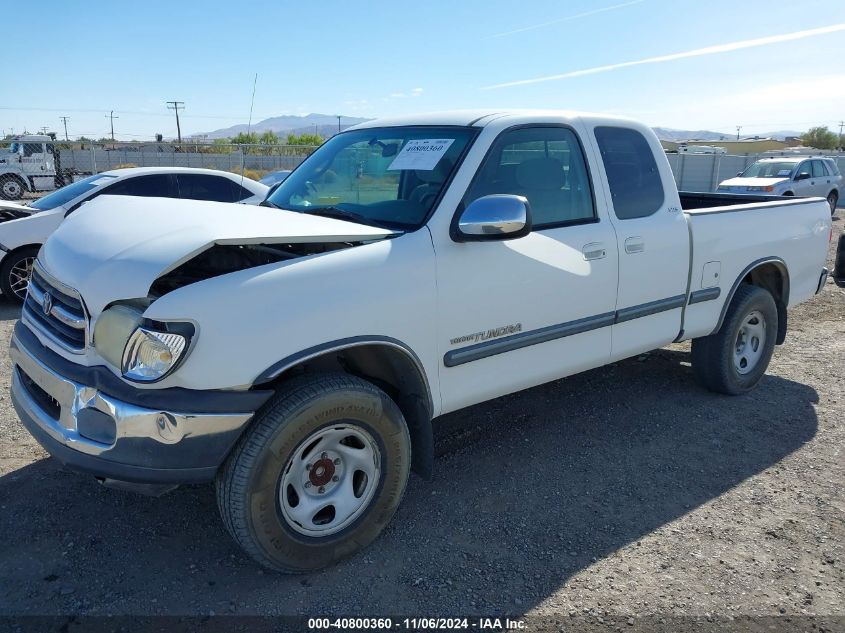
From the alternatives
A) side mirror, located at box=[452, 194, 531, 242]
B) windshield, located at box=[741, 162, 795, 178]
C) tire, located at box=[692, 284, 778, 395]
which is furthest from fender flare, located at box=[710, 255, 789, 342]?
windshield, located at box=[741, 162, 795, 178]

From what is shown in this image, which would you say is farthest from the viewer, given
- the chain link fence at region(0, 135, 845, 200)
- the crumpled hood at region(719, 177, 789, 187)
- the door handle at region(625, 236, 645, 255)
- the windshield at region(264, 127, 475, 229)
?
the chain link fence at region(0, 135, 845, 200)

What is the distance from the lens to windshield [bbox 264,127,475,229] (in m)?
3.50

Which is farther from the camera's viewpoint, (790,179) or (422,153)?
(790,179)

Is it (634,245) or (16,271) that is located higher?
(634,245)

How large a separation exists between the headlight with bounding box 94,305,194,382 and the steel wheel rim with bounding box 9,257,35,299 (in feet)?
20.1

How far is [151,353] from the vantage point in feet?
8.59

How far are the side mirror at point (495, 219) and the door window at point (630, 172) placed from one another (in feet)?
3.84

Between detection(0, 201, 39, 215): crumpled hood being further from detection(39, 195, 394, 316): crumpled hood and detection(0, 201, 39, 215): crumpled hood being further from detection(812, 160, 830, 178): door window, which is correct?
detection(812, 160, 830, 178): door window

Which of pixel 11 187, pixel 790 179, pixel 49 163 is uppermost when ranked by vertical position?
pixel 49 163

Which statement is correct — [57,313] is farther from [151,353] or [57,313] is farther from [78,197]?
[78,197]

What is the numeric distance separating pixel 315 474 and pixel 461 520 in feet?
3.00

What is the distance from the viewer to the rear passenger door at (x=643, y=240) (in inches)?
163

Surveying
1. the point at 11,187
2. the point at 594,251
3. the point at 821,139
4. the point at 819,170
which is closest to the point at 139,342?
the point at 594,251

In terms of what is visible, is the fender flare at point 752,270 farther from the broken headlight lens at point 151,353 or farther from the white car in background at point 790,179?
the white car in background at point 790,179
